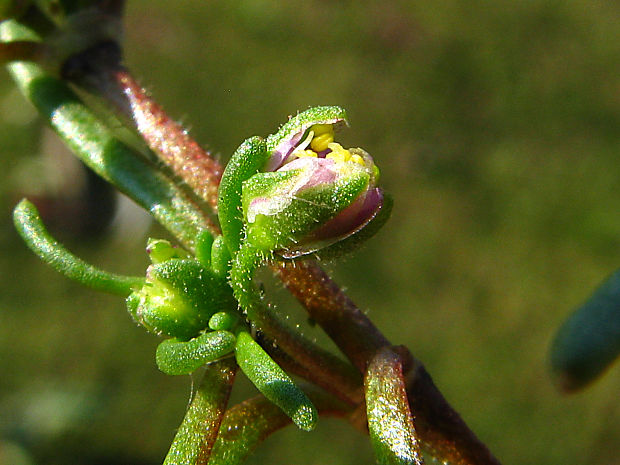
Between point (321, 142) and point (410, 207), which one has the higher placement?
point (321, 142)

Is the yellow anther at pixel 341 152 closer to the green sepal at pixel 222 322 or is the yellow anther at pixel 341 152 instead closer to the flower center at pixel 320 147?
the flower center at pixel 320 147

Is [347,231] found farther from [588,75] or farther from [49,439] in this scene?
[588,75]

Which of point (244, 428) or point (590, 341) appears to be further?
point (590, 341)

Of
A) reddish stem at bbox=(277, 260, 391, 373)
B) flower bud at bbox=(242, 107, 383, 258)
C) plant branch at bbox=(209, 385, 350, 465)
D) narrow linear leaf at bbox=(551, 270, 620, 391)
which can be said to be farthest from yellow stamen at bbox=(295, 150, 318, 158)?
narrow linear leaf at bbox=(551, 270, 620, 391)

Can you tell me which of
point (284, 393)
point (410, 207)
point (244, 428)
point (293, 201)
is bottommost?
point (410, 207)

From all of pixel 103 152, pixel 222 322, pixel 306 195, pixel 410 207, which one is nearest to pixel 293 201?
pixel 306 195

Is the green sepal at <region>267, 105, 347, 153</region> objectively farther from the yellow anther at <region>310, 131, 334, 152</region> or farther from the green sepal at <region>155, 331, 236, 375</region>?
the green sepal at <region>155, 331, 236, 375</region>

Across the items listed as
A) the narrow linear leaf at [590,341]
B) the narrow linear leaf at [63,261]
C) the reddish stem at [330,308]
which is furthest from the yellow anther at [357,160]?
the narrow linear leaf at [590,341]

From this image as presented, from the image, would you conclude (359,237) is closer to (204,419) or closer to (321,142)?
(321,142)
